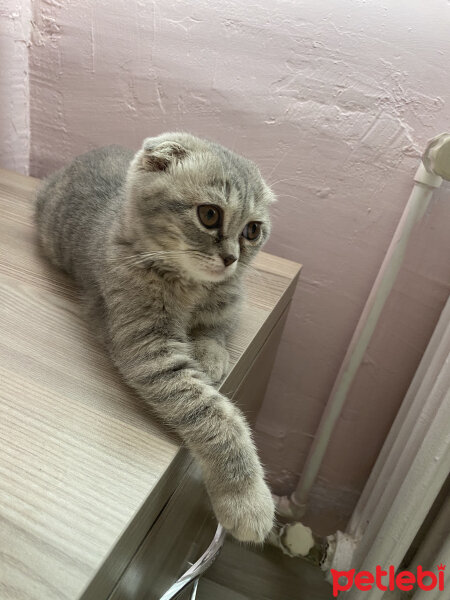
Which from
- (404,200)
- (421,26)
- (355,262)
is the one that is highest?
(421,26)

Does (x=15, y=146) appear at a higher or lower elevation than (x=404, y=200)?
lower

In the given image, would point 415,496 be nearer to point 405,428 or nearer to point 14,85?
point 405,428

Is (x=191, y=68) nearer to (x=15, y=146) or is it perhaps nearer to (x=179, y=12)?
(x=179, y=12)

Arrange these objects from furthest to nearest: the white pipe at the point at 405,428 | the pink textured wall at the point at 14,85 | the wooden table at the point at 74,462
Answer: the pink textured wall at the point at 14,85
the white pipe at the point at 405,428
the wooden table at the point at 74,462

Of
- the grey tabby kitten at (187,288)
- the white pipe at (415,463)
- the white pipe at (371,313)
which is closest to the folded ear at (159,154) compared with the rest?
the grey tabby kitten at (187,288)

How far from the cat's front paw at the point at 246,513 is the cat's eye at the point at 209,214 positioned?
0.32m

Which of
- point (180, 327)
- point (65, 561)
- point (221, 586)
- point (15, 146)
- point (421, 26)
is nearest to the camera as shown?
point (65, 561)

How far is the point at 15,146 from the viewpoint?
107 centimetres

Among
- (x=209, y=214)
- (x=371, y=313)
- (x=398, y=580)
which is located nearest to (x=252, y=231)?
(x=209, y=214)

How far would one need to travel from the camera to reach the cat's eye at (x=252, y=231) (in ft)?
2.11

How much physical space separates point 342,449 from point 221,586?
40cm

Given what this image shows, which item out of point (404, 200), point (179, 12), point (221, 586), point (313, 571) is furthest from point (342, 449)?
point (179, 12)

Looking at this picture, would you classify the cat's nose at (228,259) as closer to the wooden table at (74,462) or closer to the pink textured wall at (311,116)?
the wooden table at (74,462)

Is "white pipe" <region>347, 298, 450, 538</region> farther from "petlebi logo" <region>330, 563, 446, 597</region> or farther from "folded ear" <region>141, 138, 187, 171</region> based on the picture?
"folded ear" <region>141, 138, 187, 171</region>
